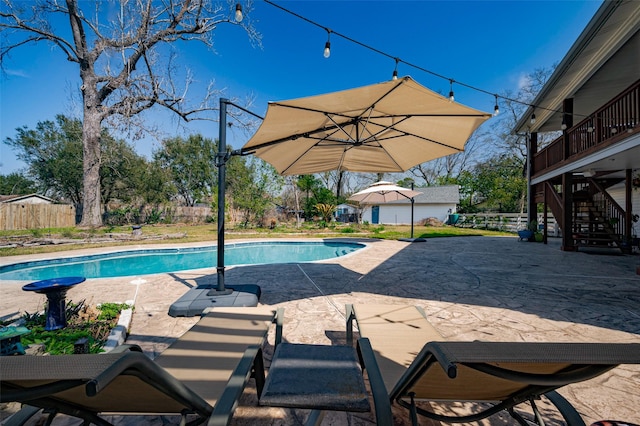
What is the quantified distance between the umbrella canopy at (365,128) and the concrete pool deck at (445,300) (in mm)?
2358

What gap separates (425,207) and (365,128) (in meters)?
25.6

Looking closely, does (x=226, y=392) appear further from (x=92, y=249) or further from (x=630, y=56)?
(x=92, y=249)

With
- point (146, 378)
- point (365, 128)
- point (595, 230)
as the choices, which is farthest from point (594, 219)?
point (146, 378)

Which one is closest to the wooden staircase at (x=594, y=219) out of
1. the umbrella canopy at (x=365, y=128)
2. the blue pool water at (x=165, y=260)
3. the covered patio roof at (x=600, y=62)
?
the covered patio roof at (x=600, y=62)

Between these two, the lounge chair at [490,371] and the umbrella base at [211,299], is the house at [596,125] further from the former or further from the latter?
the umbrella base at [211,299]

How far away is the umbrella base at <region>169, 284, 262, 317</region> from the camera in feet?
11.3

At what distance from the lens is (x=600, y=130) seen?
22.8 feet

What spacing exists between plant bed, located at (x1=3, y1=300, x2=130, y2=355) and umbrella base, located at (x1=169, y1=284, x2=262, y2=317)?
712 millimetres

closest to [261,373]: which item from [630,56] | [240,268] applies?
[240,268]

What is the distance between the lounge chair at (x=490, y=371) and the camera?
0.92m

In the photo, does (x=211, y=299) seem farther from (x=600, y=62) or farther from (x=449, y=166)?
(x=449, y=166)

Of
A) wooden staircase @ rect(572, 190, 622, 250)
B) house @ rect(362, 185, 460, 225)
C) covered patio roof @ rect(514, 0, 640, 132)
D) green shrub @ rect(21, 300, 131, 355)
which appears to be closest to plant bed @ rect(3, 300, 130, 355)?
green shrub @ rect(21, 300, 131, 355)

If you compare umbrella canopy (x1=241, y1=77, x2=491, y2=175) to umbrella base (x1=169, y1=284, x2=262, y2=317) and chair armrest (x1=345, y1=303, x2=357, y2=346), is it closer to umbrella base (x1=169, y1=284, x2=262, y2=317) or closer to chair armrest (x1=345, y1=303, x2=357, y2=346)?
umbrella base (x1=169, y1=284, x2=262, y2=317)

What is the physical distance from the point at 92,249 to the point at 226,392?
37.8ft
